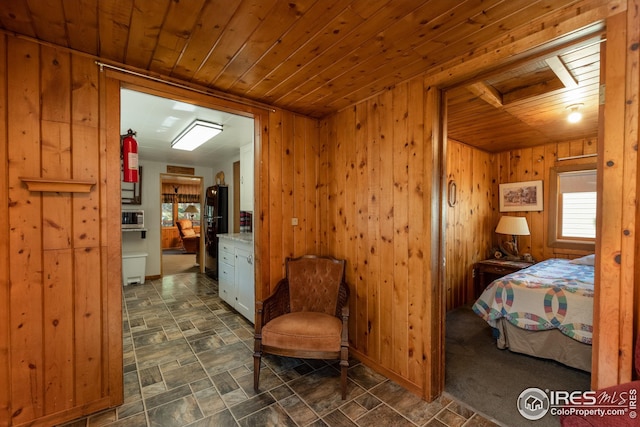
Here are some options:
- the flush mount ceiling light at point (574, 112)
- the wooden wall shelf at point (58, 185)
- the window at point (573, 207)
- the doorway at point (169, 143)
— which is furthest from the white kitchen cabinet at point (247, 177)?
the window at point (573, 207)

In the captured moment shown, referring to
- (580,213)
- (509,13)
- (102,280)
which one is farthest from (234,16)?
(580,213)

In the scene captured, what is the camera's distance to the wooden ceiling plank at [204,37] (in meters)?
1.41

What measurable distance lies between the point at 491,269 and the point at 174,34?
476 centimetres

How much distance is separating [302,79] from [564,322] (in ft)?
10.3

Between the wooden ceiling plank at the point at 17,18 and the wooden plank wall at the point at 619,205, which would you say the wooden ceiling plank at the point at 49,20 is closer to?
the wooden ceiling plank at the point at 17,18

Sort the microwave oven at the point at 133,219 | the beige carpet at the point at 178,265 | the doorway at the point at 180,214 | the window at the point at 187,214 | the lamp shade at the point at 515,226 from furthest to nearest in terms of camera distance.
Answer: the window at the point at 187,214, the doorway at the point at 180,214, the beige carpet at the point at 178,265, the microwave oven at the point at 133,219, the lamp shade at the point at 515,226

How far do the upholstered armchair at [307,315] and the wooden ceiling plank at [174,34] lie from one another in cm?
193

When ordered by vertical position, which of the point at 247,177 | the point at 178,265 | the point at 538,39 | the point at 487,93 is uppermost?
the point at 487,93

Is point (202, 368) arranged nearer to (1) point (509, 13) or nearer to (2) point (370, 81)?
(2) point (370, 81)

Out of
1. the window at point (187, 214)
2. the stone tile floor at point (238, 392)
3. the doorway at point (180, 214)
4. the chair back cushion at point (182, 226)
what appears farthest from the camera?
the window at point (187, 214)

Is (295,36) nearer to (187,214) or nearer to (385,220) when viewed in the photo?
(385,220)

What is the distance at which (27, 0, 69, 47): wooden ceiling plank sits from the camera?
139 centimetres

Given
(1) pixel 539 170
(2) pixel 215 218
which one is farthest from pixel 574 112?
(2) pixel 215 218

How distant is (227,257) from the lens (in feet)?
13.2
